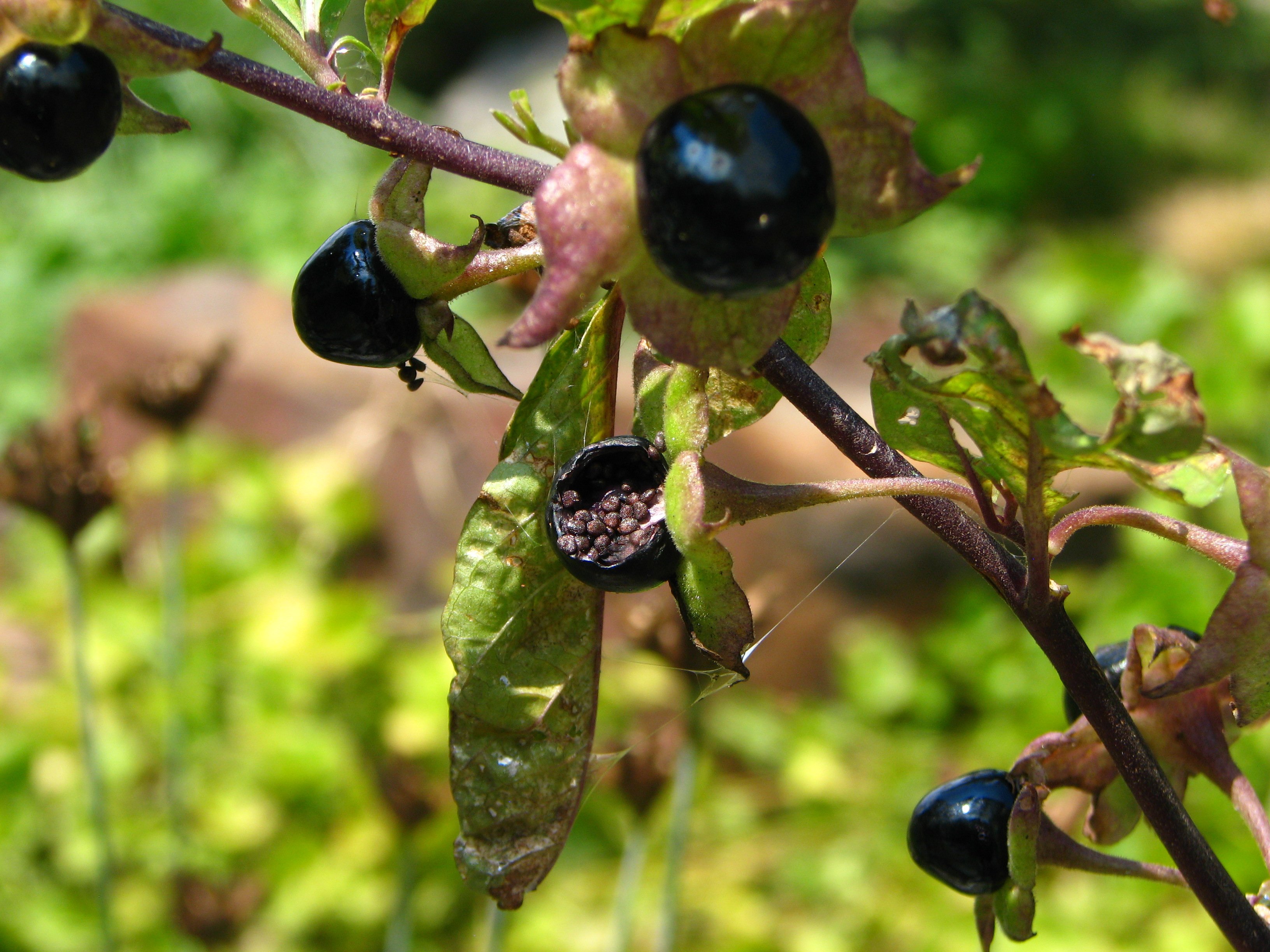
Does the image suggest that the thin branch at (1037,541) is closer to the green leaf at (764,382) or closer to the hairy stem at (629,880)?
the green leaf at (764,382)

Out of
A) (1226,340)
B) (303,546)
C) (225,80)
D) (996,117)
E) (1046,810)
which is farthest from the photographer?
(996,117)

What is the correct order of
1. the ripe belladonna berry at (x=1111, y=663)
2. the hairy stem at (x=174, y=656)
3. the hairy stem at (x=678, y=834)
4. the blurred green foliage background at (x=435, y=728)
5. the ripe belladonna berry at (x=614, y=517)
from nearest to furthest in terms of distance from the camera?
the ripe belladonna berry at (x=614, y=517) < the ripe belladonna berry at (x=1111, y=663) < the hairy stem at (x=678, y=834) < the hairy stem at (x=174, y=656) < the blurred green foliage background at (x=435, y=728)

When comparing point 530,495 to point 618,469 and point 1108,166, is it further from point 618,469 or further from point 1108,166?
point 1108,166

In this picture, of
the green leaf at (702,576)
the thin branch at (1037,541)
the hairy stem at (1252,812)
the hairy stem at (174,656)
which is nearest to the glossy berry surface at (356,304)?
the green leaf at (702,576)

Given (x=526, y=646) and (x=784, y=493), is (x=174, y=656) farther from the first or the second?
(x=784, y=493)

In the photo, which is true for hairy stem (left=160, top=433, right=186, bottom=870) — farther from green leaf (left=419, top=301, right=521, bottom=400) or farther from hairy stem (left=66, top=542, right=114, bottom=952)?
green leaf (left=419, top=301, right=521, bottom=400)

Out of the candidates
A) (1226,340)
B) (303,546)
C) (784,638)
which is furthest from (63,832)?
(1226,340)

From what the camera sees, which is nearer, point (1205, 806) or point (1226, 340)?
point (1205, 806)
